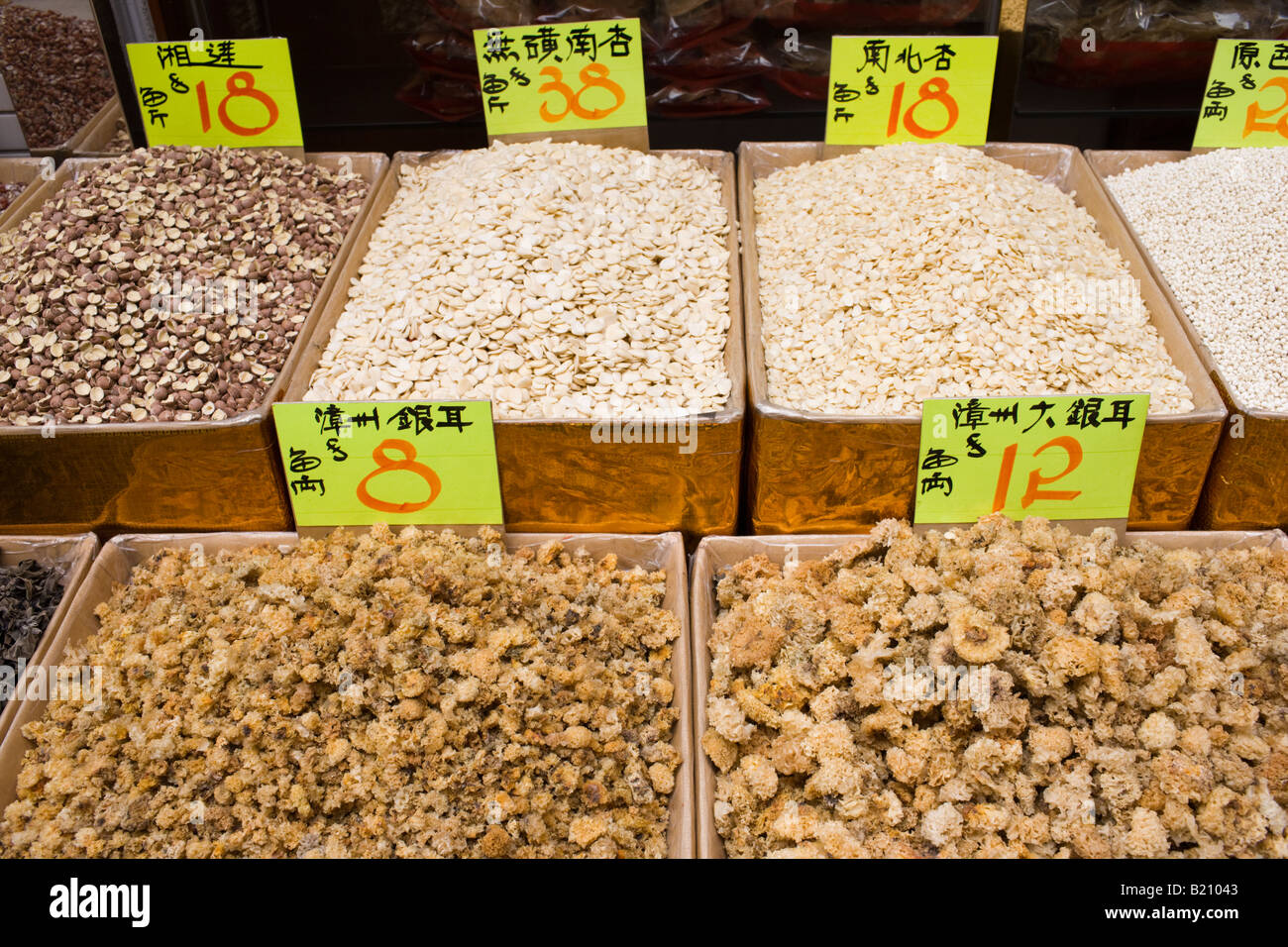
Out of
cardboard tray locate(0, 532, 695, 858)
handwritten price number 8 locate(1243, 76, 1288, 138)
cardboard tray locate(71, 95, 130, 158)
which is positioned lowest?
cardboard tray locate(0, 532, 695, 858)

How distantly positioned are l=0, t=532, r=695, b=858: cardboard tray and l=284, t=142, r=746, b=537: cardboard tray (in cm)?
3

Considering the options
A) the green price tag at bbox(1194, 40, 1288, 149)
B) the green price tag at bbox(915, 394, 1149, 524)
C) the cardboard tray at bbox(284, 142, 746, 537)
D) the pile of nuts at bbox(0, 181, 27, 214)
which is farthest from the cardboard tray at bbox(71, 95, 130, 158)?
the green price tag at bbox(1194, 40, 1288, 149)

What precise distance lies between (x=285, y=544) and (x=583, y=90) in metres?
1.14

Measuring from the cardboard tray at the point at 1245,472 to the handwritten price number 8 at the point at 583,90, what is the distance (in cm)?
121

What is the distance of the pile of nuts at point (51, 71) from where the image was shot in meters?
2.38

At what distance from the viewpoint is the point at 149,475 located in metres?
1.58

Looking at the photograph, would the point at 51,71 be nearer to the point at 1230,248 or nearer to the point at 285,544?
the point at 285,544

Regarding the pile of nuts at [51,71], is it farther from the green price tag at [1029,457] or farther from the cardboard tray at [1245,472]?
the cardboard tray at [1245,472]

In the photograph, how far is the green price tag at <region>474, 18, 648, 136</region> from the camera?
1947mm

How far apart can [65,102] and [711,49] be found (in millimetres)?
1638

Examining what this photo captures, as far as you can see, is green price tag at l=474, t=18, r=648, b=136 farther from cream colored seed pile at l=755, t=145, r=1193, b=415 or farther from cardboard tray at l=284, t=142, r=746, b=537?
cardboard tray at l=284, t=142, r=746, b=537

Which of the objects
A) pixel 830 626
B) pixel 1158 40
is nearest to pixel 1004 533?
pixel 830 626
